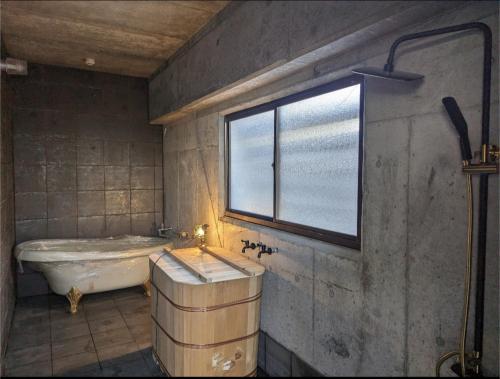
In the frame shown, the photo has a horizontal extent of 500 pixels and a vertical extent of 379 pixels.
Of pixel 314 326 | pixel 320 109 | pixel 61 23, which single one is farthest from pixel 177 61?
pixel 314 326

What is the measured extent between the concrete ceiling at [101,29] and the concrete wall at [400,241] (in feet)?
3.13

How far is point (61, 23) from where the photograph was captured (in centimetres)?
324

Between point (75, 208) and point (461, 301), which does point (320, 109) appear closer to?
point (461, 301)

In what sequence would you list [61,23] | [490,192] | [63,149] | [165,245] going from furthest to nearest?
[63,149] < [165,245] < [61,23] < [490,192]

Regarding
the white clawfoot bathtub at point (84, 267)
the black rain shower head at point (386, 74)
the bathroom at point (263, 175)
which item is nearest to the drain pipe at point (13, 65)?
the bathroom at point (263, 175)

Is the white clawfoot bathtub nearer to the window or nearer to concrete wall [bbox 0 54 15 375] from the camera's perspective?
concrete wall [bbox 0 54 15 375]

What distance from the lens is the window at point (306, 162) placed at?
7.13ft

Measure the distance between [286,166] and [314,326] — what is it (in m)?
1.16

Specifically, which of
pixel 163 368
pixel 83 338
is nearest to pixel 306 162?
pixel 163 368

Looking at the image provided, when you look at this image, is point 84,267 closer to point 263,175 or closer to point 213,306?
point 213,306

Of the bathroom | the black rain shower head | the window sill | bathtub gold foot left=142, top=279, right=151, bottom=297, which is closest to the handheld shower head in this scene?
the bathroom

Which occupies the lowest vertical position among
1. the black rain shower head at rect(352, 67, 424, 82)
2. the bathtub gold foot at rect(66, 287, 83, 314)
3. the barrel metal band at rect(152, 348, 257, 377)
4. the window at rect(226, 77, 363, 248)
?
the barrel metal band at rect(152, 348, 257, 377)

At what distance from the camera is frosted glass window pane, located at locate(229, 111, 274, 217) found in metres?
2.99

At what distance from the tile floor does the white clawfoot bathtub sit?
0.25 m
